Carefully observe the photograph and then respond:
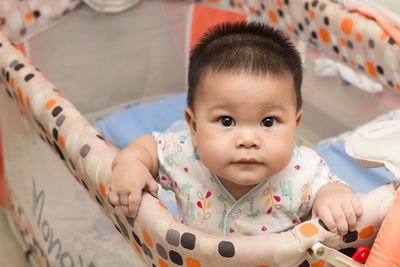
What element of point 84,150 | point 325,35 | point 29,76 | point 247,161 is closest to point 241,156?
point 247,161

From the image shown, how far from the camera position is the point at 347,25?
117 cm

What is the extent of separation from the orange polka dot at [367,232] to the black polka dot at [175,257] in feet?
0.78

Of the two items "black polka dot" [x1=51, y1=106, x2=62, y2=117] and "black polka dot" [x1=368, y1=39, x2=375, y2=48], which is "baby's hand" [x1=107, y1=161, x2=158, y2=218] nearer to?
"black polka dot" [x1=51, y1=106, x2=62, y2=117]

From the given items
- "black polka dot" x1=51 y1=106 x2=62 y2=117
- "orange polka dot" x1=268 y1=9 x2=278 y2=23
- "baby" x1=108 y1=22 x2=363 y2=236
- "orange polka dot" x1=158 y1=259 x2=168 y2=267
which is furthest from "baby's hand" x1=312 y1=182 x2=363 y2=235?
"orange polka dot" x1=268 y1=9 x2=278 y2=23

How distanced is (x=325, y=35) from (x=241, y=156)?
651 millimetres

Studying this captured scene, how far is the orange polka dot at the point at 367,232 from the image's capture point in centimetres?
68

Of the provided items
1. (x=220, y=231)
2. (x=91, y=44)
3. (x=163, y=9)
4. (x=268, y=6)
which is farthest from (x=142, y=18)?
(x=220, y=231)

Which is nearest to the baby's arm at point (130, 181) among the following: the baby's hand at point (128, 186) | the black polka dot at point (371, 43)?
the baby's hand at point (128, 186)

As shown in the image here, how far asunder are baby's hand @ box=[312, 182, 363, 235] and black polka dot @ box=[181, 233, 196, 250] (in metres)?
0.17

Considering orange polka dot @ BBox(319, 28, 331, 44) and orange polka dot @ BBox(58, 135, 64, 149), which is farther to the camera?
orange polka dot @ BBox(319, 28, 331, 44)

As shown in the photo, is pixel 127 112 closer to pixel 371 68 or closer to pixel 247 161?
pixel 371 68

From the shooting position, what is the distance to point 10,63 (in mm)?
1050

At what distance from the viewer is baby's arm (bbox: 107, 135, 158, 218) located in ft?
2.35

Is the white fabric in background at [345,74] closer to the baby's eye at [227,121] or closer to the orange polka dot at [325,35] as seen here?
the orange polka dot at [325,35]
